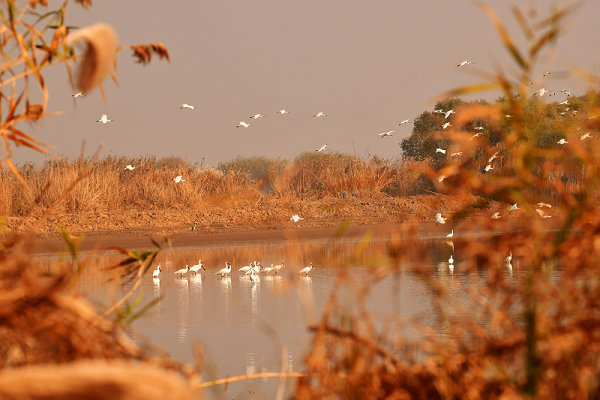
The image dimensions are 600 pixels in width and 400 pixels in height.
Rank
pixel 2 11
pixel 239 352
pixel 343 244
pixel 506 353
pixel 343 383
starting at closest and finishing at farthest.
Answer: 1. pixel 506 353
2. pixel 343 383
3. pixel 2 11
4. pixel 239 352
5. pixel 343 244

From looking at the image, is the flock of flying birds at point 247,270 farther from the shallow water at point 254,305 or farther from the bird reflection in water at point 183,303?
the bird reflection in water at point 183,303

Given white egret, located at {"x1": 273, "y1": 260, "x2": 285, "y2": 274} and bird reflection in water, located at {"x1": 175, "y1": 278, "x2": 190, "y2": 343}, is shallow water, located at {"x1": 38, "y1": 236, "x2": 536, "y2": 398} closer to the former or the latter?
bird reflection in water, located at {"x1": 175, "y1": 278, "x2": 190, "y2": 343}

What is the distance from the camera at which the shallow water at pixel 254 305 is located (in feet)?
12.7

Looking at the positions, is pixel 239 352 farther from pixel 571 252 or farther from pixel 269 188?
pixel 269 188

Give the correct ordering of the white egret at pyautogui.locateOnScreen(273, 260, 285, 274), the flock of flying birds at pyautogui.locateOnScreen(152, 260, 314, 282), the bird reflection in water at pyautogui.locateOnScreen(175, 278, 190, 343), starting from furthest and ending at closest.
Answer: the white egret at pyautogui.locateOnScreen(273, 260, 285, 274) < the flock of flying birds at pyautogui.locateOnScreen(152, 260, 314, 282) < the bird reflection in water at pyautogui.locateOnScreen(175, 278, 190, 343)

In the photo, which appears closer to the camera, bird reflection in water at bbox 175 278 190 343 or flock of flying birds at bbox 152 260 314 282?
bird reflection in water at bbox 175 278 190 343

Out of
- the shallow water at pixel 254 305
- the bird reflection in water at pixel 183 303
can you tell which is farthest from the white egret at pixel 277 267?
the bird reflection in water at pixel 183 303

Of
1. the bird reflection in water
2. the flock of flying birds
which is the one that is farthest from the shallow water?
the flock of flying birds

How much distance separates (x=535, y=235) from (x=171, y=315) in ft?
23.3

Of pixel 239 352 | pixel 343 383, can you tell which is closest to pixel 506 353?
pixel 343 383

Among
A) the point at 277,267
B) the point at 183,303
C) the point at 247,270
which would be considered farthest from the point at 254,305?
the point at 277,267

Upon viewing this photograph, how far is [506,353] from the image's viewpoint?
4.81 feet

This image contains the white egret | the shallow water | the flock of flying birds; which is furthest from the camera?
the white egret

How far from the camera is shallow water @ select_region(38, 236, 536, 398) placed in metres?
3.88
